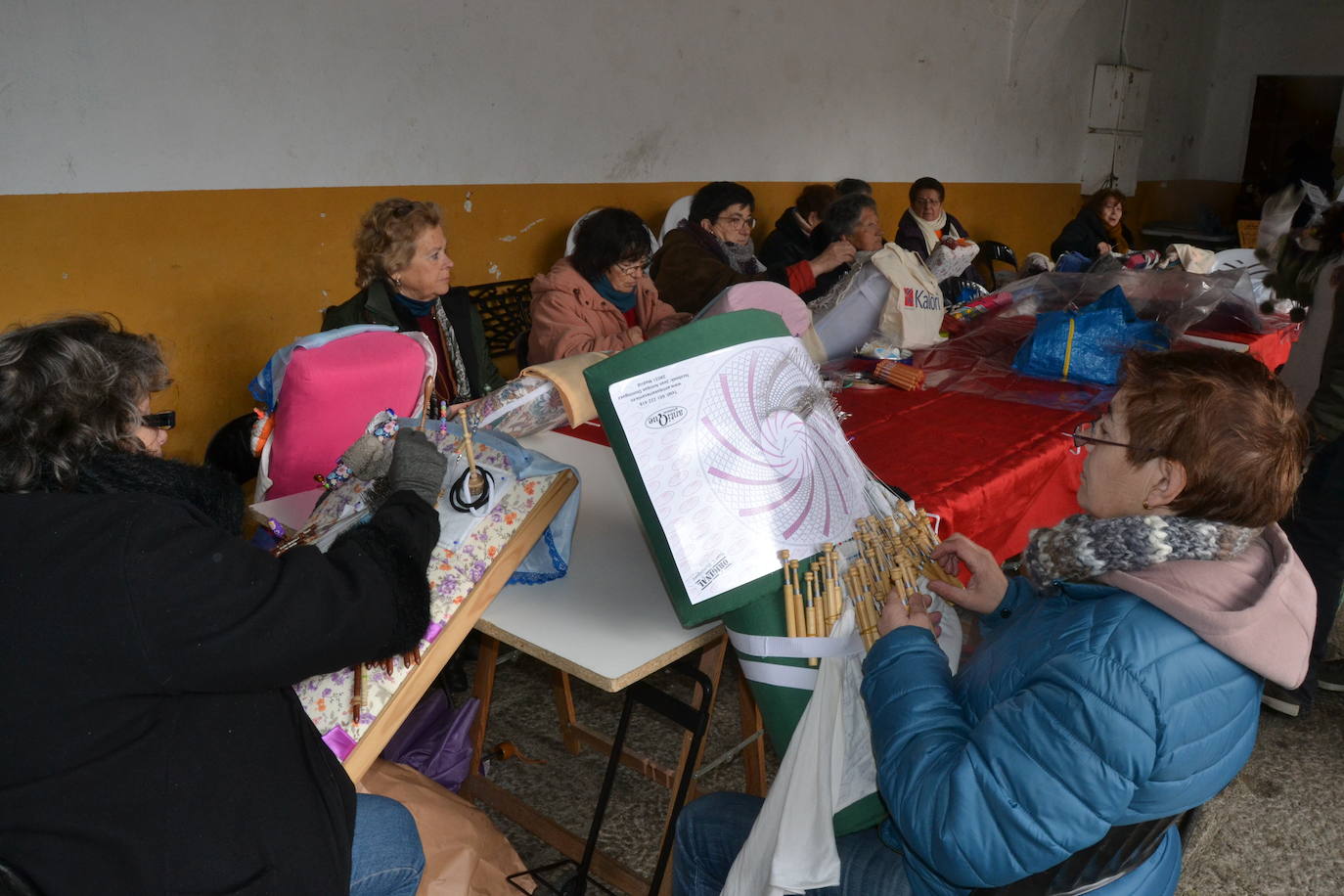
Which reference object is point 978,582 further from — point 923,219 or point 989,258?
point 989,258

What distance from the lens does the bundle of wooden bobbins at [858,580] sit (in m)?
1.54

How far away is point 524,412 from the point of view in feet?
7.20

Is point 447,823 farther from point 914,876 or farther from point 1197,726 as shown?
point 1197,726

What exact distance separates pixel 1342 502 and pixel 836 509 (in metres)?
1.93

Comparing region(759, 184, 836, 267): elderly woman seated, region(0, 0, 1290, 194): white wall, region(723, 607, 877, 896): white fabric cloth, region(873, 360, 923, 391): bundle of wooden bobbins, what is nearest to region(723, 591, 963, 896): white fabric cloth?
region(723, 607, 877, 896): white fabric cloth

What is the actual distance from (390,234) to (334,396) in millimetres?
1070

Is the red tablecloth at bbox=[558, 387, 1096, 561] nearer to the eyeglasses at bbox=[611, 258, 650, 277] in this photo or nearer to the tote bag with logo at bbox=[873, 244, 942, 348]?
the tote bag with logo at bbox=[873, 244, 942, 348]

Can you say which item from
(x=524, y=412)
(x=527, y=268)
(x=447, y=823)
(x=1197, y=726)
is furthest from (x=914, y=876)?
(x=527, y=268)

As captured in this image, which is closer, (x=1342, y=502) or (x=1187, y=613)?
(x=1187, y=613)

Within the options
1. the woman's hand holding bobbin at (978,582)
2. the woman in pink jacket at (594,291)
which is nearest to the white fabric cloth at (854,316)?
the woman in pink jacket at (594,291)

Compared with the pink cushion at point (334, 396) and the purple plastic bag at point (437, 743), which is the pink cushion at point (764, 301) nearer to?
the pink cushion at point (334, 396)

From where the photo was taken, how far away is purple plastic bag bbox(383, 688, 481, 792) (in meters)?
2.31

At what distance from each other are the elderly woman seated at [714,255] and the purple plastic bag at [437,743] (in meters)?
2.41

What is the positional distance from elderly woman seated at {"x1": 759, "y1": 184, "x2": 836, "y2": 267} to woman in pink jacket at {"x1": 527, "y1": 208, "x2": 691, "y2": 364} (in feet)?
6.35
